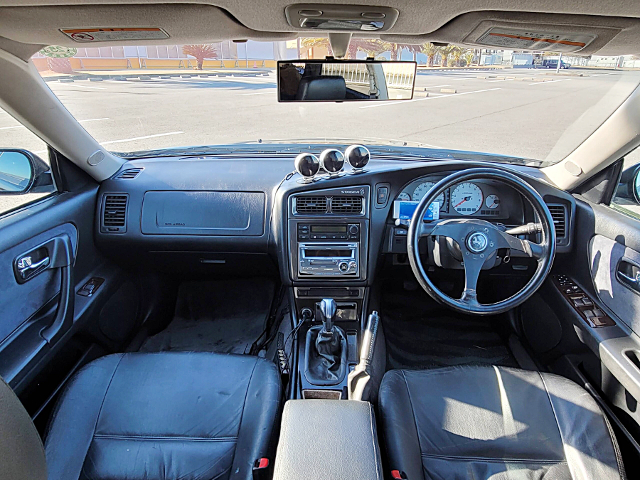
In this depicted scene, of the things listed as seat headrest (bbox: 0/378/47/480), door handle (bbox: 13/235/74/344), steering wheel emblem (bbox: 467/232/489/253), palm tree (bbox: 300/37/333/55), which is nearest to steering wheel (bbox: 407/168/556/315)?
steering wheel emblem (bbox: 467/232/489/253)

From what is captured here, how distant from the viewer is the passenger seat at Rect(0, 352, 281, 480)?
1622mm

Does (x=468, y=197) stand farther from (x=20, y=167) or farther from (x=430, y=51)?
(x=20, y=167)

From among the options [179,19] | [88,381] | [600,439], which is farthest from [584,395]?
[179,19]

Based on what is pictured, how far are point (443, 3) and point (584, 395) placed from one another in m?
1.65

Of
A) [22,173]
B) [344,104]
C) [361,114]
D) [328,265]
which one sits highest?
[344,104]

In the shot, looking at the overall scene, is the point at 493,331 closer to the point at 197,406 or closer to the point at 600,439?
the point at 600,439

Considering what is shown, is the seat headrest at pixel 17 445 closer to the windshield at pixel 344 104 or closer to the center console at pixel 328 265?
the center console at pixel 328 265

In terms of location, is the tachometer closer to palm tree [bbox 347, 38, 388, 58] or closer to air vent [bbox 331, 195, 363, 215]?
air vent [bbox 331, 195, 363, 215]

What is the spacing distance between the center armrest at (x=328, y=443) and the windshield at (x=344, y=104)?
1.63m

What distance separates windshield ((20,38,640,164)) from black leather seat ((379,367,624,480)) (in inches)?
60.0

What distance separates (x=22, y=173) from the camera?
2.50 m

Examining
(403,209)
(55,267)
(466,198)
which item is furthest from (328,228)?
(55,267)

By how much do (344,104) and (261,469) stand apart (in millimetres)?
1943

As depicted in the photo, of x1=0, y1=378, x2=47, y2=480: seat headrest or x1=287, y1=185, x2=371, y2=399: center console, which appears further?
x1=287, y1=185, x2=371, y2=399: center console
